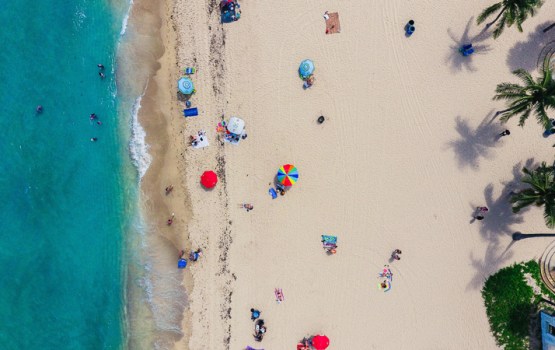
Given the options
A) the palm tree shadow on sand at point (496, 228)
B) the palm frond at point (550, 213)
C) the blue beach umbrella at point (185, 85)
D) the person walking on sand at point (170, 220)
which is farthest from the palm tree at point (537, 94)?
the person walking on sand at point (170, 220)

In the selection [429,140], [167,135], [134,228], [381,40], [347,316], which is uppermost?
[381,40]

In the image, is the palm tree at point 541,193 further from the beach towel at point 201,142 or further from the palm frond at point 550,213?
the beach towel at point 201,142

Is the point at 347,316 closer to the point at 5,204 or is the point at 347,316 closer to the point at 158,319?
the point at 158,319

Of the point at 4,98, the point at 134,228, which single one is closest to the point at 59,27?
the point at 4,98

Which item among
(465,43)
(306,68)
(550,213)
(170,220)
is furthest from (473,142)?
(170,220)

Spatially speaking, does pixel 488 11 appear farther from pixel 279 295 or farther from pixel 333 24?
pixel 279 295

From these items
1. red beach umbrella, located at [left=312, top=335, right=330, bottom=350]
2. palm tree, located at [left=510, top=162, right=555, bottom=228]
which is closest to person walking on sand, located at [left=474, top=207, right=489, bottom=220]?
palm tree, located at [left=510, top=162, right=555, bottom=228]

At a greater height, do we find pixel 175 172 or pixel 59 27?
pixel 59 27
